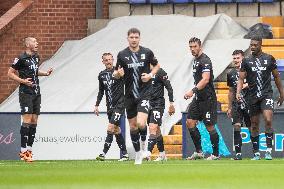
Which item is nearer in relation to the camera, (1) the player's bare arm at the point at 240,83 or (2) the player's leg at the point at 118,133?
(1) the player's bare arm at the point at 240,83

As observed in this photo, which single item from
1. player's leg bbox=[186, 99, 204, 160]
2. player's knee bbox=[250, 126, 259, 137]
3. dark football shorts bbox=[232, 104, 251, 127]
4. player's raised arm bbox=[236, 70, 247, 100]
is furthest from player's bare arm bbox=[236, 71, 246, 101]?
dark football shorts bbox=[232, 104, 251, 127]

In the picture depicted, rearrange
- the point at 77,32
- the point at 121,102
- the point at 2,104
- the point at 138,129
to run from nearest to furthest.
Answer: the point at 138,129 < the point at 121,102 < the point at 2,104 < the point at 77,32

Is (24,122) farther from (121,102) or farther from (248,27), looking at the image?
(248,27)

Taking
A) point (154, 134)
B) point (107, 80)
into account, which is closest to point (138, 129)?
point (154, 134)

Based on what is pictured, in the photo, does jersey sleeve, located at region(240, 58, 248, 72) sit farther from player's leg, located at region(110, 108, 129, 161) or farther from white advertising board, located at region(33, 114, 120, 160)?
white advertising board, located at region(33, 114, 120, 160)

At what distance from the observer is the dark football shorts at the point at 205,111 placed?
22.6 m

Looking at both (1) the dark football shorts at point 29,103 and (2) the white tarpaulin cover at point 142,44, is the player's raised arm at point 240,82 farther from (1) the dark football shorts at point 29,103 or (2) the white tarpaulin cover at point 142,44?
(2) the white tarpaulin cover at point 142,44

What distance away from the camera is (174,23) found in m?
29.6

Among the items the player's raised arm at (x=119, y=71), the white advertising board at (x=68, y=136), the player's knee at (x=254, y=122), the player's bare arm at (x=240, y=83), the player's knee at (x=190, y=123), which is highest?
the player's raised arm at (x=119, y=71)

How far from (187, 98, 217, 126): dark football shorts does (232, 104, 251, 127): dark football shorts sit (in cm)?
56

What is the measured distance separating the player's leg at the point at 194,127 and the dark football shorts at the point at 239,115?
0.74m

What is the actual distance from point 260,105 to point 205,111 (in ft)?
4.96

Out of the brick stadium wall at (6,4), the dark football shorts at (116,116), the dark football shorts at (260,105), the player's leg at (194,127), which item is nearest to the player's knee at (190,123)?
the player's leg at (194,127)

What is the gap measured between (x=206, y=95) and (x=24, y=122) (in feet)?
11.1
